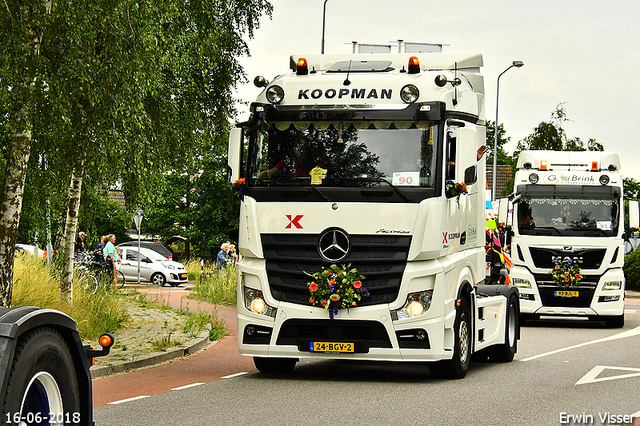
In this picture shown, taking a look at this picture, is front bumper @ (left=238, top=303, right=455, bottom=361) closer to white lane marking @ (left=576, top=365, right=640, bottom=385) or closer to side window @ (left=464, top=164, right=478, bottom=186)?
side window @ (left=464, top=164, right=478, bottom=186)

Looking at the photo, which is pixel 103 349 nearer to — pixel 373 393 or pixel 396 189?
pixel 373 393

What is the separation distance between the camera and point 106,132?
37.0 ft

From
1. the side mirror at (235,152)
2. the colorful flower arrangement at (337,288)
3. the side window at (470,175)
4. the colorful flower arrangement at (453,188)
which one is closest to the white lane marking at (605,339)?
the side window at (470,175)

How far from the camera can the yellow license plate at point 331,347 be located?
33.8 feet

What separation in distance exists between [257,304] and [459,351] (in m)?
2.42

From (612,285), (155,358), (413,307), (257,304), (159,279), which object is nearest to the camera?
(413,307)

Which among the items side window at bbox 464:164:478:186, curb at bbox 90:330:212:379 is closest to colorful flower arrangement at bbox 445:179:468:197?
side window at bbox 464:164:478:186

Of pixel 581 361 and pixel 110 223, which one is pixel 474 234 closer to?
pixel 581 361

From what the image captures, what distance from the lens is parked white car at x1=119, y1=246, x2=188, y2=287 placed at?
40.2 metres

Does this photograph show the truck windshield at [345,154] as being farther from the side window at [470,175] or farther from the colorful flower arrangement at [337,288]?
the colorful flower arrangement at [337,288]

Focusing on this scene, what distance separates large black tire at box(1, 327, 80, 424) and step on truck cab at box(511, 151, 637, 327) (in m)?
15.4

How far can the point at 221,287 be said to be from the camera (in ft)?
84.8

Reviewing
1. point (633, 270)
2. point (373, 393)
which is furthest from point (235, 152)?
point (633, 270)

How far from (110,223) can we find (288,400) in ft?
182
